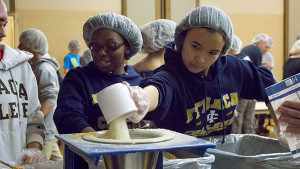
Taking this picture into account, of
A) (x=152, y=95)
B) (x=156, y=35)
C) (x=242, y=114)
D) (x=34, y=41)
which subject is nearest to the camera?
(x=152, y=95)

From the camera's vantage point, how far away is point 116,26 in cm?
191

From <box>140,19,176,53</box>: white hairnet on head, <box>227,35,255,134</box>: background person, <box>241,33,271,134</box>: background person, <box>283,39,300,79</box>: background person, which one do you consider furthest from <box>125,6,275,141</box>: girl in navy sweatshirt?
<box>241,33,271,134</box>: background person

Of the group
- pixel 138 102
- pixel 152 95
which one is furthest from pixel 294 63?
pixel 138 102

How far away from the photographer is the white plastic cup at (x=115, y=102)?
0.96 m

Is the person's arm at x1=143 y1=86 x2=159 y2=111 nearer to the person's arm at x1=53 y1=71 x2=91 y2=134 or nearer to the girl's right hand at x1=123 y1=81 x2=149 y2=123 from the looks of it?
the girl's right hand at x1=123 y1=81 x2=149 y2=123

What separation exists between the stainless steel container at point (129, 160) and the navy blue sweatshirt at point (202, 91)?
1.71 feet

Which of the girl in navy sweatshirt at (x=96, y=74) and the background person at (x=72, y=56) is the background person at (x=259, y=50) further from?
the girl in navy sweatshirt at (x=96, y=74)

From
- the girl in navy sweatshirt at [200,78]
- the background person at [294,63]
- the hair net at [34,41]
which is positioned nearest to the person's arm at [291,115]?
the girl in navy sweatshirt at [200,78]

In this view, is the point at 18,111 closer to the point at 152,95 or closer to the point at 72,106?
the point at 72,106

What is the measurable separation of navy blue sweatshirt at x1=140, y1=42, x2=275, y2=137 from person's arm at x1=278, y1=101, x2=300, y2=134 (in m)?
0.40

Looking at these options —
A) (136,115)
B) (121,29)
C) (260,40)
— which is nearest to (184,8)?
(260,40)

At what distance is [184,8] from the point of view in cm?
604

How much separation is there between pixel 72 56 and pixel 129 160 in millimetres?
6020

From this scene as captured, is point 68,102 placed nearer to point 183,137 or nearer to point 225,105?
point 225,105
